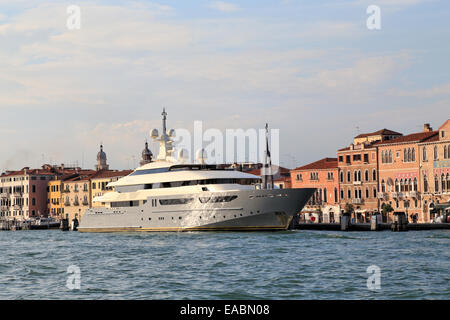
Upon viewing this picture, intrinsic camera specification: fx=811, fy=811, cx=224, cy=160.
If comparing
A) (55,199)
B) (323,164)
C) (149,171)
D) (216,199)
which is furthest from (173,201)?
(55,199)

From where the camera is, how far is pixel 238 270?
27.9 m

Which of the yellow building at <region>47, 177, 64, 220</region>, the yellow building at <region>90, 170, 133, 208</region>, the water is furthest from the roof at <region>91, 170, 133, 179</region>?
the water

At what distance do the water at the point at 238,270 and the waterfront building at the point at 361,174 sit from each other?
37496 mm

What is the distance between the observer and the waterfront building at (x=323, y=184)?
84500 mm

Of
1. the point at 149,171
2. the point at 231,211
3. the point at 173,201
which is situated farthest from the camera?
the point at 149,171

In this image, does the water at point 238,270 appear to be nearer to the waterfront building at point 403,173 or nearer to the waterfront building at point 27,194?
the waterfront building at point 403,173

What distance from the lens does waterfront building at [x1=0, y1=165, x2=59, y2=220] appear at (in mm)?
121562

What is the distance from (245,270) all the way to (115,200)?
37.0 m

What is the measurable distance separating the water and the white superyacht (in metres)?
10.7

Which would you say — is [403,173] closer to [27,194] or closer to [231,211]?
[231,211]

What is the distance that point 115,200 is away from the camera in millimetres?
63750

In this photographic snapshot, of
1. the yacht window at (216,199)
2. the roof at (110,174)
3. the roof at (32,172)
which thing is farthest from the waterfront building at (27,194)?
the yacht window at (216,199)

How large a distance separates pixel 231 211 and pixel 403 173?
27.3 m

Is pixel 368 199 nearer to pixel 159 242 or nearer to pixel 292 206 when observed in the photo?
pixel 292 206
